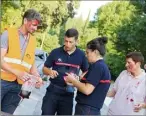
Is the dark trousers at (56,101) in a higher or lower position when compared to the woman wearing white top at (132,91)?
lower

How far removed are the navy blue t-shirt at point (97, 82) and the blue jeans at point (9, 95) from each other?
0.70 m

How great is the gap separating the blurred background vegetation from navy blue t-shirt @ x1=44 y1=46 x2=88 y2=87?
1.99 feet

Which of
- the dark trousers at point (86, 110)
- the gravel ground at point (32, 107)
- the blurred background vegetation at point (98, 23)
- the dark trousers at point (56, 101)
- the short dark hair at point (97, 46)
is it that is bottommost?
the blurred background vegetation at point (98, 23)

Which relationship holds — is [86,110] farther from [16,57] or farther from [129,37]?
[129,37]

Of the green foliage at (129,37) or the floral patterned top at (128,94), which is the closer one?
the floral patterned top at (128,94)

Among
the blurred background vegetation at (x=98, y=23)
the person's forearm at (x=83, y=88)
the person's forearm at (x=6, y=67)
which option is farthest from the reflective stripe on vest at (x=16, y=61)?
the blurred background vegetation at (x=98, y=23)

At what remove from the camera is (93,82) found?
12.9ft

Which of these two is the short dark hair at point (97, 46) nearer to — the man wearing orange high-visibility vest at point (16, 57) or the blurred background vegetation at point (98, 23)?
the man wearing orange high-visibility vest at point (16, 57)

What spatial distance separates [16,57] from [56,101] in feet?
2.93

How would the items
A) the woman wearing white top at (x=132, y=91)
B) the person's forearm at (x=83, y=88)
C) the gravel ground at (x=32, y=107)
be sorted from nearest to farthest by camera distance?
1. the person's forearm at (x=83, y=88)
2. the woman wearing white top at (x=132, y=91)
3. the gravel ground at (x=32, y=107)

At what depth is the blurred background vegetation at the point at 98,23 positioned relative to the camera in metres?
23.6

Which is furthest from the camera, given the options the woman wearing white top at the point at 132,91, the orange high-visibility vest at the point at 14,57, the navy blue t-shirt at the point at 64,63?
the navy blue t-shirt at the point at 64,63

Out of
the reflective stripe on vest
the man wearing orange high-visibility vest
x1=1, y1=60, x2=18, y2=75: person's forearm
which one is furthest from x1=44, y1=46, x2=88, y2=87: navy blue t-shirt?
x1=1, y1=60, x2=18, y2=75: person's forearm

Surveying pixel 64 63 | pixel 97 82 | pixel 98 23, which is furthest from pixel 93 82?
pixel 98 23
